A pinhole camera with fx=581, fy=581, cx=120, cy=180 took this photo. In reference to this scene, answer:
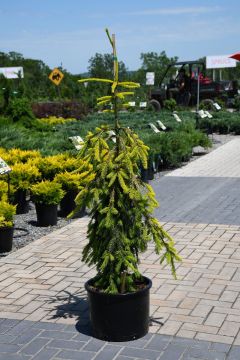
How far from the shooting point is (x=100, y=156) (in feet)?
13.8

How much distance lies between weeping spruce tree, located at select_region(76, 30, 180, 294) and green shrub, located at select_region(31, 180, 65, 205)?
351cm

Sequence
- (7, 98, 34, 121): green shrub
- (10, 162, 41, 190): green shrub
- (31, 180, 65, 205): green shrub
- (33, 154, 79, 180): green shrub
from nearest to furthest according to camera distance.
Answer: (31, 180, 65, 205): green shrub → (10, 162, 41, 190): green shrub → (33, 154, 79, 180): green shrub → (7, 98, 34, 121): green shrub

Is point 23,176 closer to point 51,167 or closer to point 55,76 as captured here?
point 51,167

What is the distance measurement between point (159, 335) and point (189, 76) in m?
25.1

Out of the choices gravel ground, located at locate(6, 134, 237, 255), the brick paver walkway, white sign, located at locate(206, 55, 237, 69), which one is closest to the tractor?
white sign, located at locate(206, 55, 237, 69)

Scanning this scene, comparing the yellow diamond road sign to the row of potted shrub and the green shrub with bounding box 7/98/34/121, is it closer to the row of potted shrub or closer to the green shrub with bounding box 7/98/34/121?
the green shrub with bounding box 7/98/34/121

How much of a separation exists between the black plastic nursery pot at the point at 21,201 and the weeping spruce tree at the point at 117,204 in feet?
14.0

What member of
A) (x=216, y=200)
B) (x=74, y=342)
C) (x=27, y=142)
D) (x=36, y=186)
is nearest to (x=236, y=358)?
(x=74, y=342)

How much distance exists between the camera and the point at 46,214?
789 cm

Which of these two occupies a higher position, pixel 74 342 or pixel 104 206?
pixel 104 206

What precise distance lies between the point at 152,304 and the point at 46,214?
3.21 meters

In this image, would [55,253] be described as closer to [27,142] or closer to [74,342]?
[74,342]

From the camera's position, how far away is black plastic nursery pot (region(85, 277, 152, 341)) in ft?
13.6

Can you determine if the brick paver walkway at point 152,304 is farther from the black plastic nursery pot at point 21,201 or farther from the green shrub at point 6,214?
the black plastic nursery pot at point 21,201
